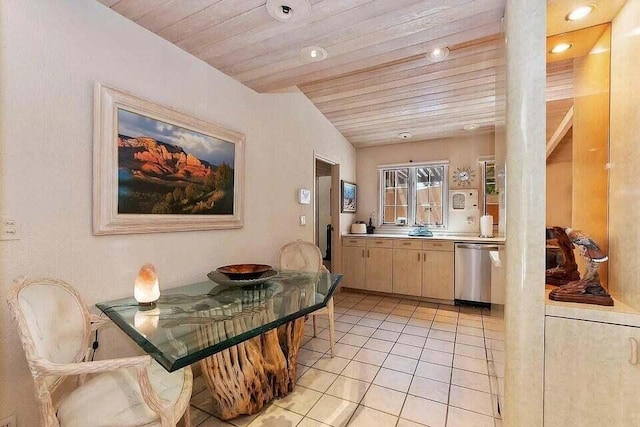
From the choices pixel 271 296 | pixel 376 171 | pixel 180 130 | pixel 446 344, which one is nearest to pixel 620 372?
pixel 271 296

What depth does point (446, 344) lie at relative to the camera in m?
2.84

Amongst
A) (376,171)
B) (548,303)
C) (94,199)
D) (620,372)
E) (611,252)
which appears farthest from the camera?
(376,171)

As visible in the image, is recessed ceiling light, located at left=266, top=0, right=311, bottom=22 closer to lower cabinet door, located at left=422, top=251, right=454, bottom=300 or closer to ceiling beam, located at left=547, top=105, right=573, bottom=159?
ceiling beam, located at left=547, top=105, right=573, bottom=159

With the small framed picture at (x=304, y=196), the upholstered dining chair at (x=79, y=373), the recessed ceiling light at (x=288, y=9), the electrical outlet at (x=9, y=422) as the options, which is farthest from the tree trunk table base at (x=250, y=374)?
the recessed ceiling light at (x=288, y=9)

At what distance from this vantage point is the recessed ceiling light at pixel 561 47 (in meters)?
1.62

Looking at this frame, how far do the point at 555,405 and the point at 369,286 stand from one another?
→ 3.27 metres

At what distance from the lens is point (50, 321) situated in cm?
132

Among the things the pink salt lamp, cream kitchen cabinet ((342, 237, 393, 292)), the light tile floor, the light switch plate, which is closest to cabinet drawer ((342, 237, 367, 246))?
cream kitchen cabinet ((342, 237, 393, 292))

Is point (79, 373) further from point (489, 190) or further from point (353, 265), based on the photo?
point (489, 190)

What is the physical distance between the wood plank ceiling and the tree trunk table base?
2023 millimetres

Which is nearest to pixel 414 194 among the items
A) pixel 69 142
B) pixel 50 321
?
pixel 69 142

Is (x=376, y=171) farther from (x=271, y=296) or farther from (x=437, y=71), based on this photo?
(x=271, y=296)

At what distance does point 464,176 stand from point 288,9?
3699 mm

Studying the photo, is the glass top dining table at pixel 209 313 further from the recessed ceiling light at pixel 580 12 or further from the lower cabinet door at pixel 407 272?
A: the lower cabinet door at pixel 407 272
